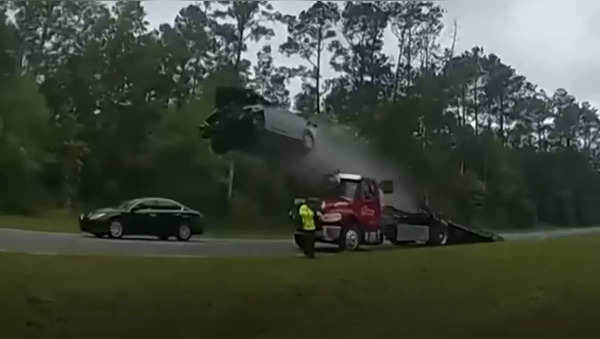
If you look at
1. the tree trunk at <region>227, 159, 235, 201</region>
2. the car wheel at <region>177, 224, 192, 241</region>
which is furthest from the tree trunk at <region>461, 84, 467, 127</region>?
the car wheel at <region>177, 224, 192, 241</region>

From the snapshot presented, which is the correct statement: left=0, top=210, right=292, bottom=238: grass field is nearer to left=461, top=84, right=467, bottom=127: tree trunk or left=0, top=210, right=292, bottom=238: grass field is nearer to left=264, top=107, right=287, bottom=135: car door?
left=264, top=107, right=287, bottom=135: car door

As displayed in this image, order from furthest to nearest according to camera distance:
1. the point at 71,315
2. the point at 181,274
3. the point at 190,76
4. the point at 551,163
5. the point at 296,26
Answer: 1. the point at 551,163
2. the point at 296,26
3. the point at 190,76
4. the point at 181,274
5. the point at 71,315

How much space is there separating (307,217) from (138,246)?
4.27 feet

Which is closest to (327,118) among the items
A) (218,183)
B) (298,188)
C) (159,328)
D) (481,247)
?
(298,188)

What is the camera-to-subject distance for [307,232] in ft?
20.3

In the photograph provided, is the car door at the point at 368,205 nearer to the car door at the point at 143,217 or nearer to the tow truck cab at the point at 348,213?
the tow truck cab at the point at 348,213

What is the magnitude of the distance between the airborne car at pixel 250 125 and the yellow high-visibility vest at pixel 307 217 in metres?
0.48

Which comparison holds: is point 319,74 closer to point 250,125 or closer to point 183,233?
point 250,125

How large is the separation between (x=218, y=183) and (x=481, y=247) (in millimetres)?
2250

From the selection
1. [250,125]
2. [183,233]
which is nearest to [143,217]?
[183,233]

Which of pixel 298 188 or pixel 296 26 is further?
pixel 296 26

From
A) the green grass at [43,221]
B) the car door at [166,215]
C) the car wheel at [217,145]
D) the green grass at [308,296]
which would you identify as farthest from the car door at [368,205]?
the green grass at [43,221]

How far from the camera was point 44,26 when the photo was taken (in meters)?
6.00

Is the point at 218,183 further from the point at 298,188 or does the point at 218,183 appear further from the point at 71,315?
the point at 71,315
